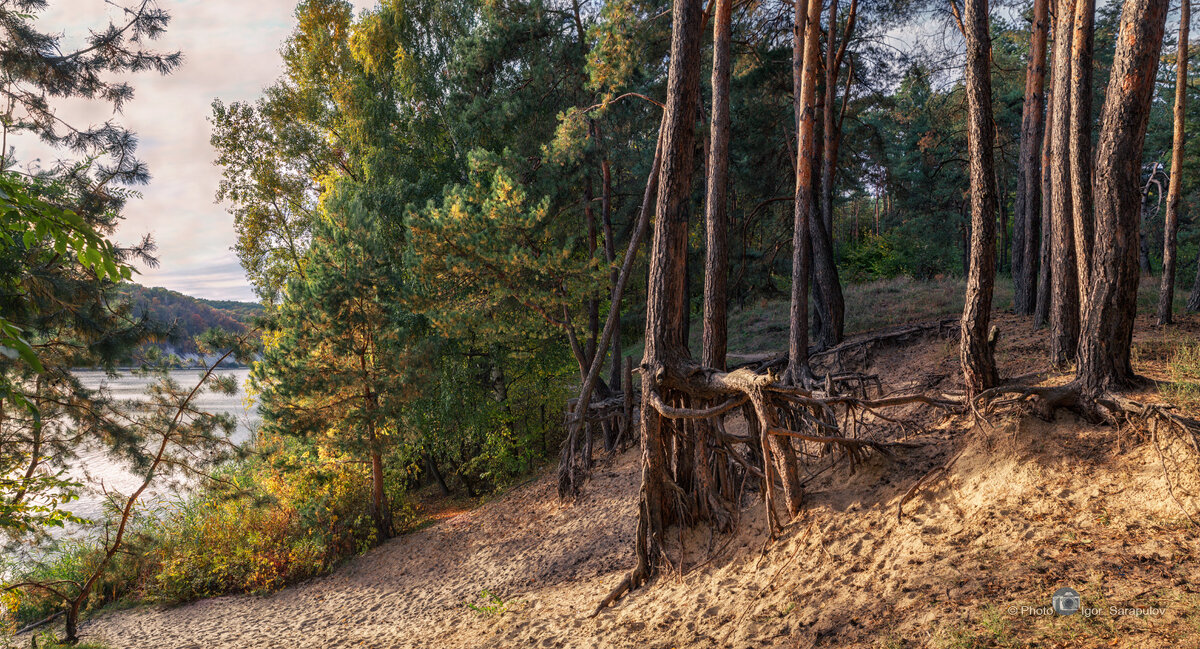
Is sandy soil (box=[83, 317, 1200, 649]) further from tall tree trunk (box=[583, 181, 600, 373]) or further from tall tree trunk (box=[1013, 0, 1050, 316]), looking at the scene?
tall tree trunk (box=[583, 181, 600, 373])

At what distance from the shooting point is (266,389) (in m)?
11.0

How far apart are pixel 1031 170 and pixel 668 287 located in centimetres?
853

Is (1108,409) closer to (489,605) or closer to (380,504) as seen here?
(489,605)

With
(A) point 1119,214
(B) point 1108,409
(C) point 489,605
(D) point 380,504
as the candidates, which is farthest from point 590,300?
(B) point 1108,409

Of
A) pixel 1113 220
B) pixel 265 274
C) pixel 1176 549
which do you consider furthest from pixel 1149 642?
pixel 265 274

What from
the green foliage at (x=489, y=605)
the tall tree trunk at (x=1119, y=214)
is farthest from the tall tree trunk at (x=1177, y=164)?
the green foliage at (x=489, y=605)

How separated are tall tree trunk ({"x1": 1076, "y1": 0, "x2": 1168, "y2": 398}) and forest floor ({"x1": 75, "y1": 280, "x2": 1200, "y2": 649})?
406 millimetres

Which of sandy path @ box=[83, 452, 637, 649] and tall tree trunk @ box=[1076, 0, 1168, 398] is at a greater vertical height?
tall tree trunk @ box=[1076, 0, 1168, 398]

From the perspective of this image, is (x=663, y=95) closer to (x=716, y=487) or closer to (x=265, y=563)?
(x=716, y=487)

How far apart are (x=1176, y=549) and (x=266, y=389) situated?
12536 millimetres

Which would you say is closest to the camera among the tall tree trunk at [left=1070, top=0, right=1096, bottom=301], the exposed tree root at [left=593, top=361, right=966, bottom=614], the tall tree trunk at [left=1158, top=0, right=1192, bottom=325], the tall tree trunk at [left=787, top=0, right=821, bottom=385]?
the exposed tree root at [left=593, top=361, right=966, bottom=614]

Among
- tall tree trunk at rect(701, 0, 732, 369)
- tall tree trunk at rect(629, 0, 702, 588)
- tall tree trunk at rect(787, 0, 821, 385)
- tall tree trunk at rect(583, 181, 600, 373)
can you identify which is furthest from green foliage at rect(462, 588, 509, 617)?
tall tree trunk at rect(583, 181, 600, 373)

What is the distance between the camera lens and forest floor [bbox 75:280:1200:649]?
10.8ft

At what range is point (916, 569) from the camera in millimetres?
4062
